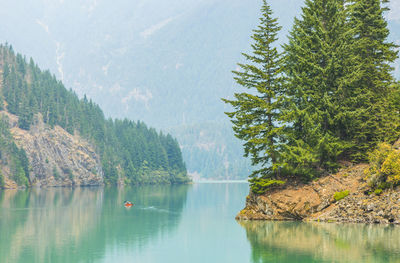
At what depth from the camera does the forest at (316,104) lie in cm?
5644

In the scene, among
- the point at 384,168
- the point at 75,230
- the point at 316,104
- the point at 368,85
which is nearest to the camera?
the point at 384,168

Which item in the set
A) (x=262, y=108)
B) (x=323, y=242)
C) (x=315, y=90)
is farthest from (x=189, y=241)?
(x=315, y=90)

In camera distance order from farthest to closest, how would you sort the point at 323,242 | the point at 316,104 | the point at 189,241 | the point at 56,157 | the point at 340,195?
1. the point at 56,157
2. the point at 316,104
3. the point at 340,195
4. the point at 189,241
5. the point at 323,242

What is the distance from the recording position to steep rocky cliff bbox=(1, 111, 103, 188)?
17012 centimetres

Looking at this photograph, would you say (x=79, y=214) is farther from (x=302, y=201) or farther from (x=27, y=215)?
(x=302, y=201)

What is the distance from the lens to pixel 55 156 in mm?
179875

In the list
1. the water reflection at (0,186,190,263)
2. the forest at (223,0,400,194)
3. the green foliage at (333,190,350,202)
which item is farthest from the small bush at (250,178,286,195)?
the water reflection at (0,186,190,263)

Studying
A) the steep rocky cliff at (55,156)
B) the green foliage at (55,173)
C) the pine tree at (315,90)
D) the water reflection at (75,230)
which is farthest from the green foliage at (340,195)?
the green foliage at (55,173)

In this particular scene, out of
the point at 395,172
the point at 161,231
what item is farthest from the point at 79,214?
the point at 395,172

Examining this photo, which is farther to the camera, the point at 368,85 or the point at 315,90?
the point at 368,85

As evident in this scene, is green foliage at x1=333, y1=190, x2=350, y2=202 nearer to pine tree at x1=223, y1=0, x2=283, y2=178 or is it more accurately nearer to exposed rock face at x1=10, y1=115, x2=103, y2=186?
pine tree at x1=223, y1=0, x2=283, y2=178

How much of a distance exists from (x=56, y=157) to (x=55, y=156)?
1.85 ft

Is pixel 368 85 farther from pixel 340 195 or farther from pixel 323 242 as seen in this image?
pixel 323 242

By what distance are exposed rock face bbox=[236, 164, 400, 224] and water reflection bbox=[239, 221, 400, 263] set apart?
6.81 ft
